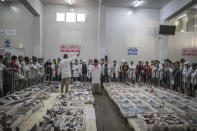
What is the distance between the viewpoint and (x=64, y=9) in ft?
37.3

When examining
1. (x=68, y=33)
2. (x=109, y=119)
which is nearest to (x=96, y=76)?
(x=109, y=119)

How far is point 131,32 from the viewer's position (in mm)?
11727

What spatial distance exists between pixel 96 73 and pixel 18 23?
846cm

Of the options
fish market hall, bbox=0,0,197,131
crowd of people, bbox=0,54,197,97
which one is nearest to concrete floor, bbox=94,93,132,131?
A: crowd of people, bbox=0,54,197,97

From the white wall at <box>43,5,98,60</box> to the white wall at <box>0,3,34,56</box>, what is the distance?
1.28m

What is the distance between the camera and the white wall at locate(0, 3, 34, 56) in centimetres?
1099

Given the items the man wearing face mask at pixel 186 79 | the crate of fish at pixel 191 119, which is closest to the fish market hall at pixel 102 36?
the man wearing face mask at pixel 186 79

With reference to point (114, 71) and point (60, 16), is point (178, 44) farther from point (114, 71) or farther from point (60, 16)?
point (60, 16)

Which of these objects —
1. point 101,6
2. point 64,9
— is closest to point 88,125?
point 101,6

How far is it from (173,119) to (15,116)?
11.3 feet

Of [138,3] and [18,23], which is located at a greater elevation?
[138,3]


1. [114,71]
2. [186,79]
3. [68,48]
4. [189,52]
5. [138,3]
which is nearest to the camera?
[186,79]

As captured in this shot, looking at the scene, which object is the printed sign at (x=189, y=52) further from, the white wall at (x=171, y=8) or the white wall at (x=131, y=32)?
the white wall at (x=171, y=8)

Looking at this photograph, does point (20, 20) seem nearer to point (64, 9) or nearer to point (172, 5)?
point (64, 9)
